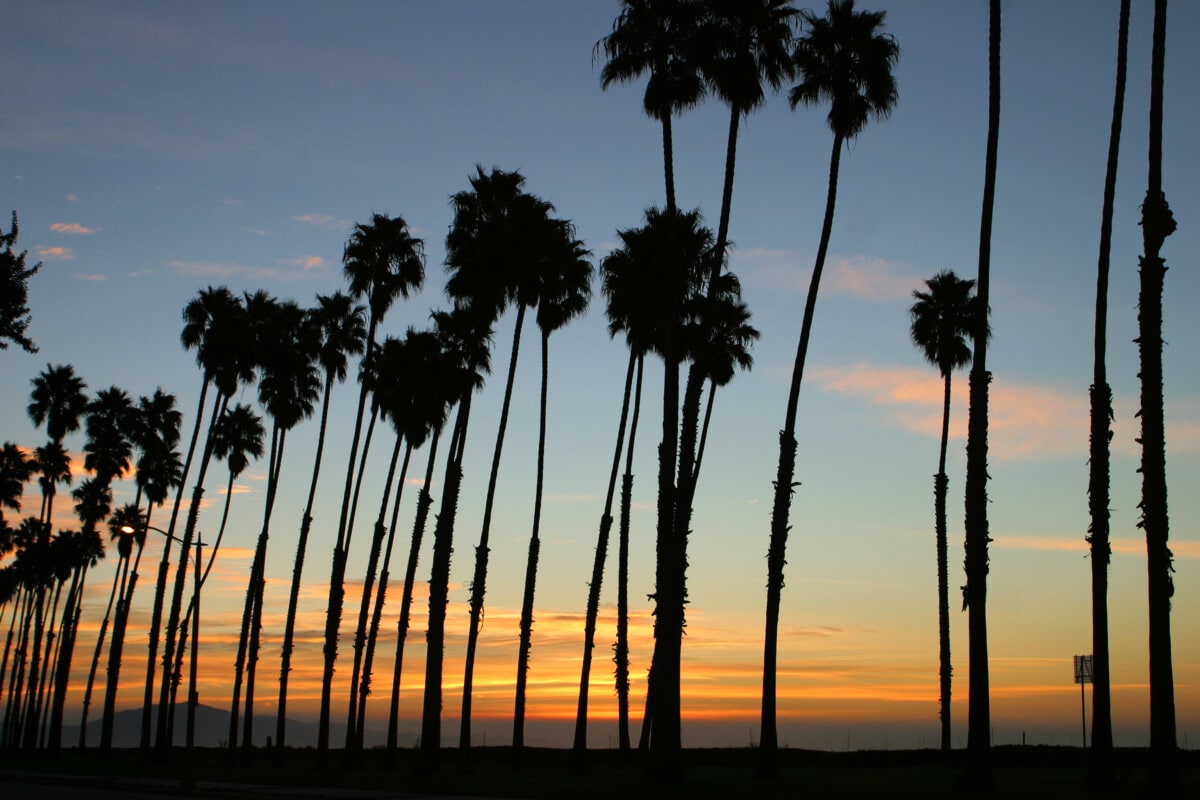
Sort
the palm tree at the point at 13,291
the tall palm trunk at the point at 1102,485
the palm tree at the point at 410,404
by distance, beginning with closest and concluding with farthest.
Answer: the palm tree at the point at 13,291, the tall palm trunk at the point at 1102,485, the palm tree at the point at 410,404

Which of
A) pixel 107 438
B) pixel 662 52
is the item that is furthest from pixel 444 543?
pixel 107 438

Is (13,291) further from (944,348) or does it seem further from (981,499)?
(944,348)

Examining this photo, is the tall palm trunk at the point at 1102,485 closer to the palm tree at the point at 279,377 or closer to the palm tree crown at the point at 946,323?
the palm tree crown at the point at 946,323

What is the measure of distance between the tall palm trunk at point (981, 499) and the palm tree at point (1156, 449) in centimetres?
400

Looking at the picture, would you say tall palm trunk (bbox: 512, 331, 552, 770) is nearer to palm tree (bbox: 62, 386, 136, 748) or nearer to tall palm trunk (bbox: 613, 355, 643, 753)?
tall palm trunk (bbox: 613, 355, 643, 753)

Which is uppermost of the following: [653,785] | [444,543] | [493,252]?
[493,252]

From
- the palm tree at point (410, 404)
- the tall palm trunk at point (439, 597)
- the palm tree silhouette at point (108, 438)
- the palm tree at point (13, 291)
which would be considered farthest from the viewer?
the palm tree silhouette at point (108, 438)

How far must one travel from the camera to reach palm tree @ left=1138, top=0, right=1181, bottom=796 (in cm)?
2178

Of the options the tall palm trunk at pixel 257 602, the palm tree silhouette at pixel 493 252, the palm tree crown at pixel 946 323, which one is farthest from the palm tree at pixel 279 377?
the palm tree crown at pixel 946 323

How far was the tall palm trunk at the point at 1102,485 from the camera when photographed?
28047 mm

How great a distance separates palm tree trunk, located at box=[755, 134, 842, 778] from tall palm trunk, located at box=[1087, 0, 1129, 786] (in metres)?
8.46

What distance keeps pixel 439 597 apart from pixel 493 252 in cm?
1391

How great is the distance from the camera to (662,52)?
3269 centimetres

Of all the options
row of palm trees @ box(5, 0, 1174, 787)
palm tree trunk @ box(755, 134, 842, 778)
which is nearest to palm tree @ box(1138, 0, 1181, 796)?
row of palm trees @ box(5, 0, 1174, 787)
